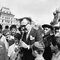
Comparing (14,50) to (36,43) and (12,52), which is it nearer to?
(12,52)

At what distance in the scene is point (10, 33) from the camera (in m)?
4.37

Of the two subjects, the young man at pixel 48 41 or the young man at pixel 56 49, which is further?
the young man at pixel 48 41

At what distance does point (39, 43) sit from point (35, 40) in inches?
10.2

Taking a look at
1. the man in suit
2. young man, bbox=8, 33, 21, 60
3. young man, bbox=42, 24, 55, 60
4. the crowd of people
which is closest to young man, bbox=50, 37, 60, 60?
the crowd of people

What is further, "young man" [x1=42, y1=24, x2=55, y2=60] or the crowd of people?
"young man" [x1=42, y1=24, x2=55, y2=60]

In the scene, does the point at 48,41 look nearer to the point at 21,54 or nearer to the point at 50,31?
the point at 50,31

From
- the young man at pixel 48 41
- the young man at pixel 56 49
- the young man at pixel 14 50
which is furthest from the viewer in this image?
the young man at pixel 14 50

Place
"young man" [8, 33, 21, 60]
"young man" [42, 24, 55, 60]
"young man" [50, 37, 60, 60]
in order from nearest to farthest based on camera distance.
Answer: "young man" [50, 37, 60, 60]
"young man" [42, 24, 55, 60]
"young man" [8, 33, 21, 60]

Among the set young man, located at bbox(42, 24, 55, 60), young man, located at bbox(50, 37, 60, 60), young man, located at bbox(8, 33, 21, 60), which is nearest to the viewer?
young man, located at bbox(50, 37, 60, 60)

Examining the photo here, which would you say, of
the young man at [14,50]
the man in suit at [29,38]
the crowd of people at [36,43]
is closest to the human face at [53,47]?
the crowd of people at [36,43]

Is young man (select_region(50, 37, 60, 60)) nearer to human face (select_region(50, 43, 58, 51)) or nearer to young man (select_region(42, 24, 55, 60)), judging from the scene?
human face (select_region(50, 43, 58, 51))

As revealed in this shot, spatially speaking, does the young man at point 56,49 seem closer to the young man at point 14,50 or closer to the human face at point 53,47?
the human face at point 53,47

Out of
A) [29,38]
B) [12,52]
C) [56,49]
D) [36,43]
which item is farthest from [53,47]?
[12,52]

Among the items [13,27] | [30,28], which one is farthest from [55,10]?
[13,27]
